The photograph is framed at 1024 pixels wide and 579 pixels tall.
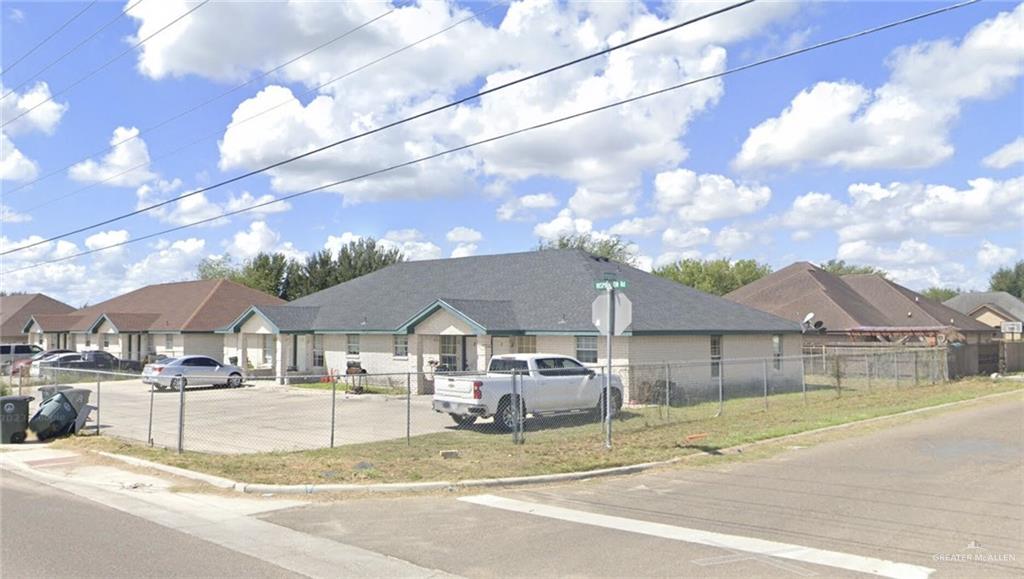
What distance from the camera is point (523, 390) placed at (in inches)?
A: 728

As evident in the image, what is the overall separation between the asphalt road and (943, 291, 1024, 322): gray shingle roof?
89.1m

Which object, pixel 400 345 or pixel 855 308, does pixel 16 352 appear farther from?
pixel 855 308

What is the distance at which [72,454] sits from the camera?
16094 mm

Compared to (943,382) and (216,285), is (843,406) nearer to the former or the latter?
(943,382)

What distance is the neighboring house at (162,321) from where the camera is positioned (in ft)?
154

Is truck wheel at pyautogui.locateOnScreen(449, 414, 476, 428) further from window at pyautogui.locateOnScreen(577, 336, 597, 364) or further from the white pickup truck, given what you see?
window at pyautogui.locateOnScreen(577, 336, 597, 364)

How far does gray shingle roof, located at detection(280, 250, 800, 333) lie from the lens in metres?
29.1

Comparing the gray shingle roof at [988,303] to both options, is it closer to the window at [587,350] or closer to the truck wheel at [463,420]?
the window at [587,350]

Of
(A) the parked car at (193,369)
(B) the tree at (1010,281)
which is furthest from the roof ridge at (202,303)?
(B) the tree at (1010,281)

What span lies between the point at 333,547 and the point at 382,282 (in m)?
32.7

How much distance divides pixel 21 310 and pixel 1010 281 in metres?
133

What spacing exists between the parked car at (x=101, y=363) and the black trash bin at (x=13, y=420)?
23001mm

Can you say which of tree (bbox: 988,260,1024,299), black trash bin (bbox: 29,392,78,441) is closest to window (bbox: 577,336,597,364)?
black trash bin (bbox: 29,392,78,441)

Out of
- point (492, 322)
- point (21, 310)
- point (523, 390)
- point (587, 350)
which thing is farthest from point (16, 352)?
point (523, 390)
